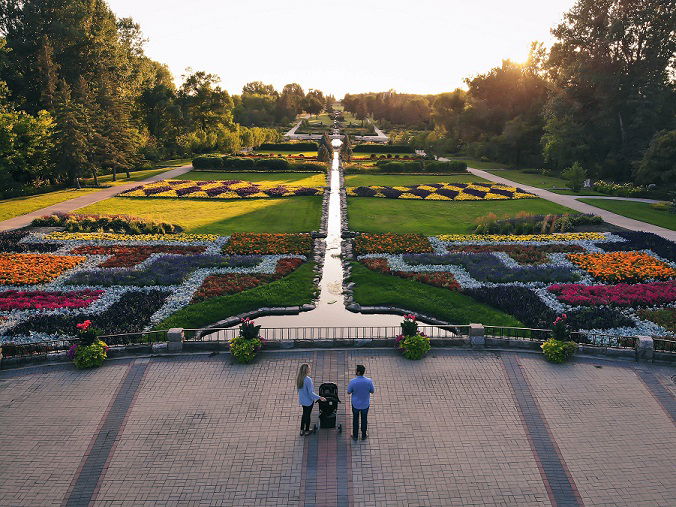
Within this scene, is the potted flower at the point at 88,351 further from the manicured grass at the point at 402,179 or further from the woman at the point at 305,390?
the manicured grass at the point at 402,179

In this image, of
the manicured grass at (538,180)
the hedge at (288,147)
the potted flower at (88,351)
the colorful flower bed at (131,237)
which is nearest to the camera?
the potted flower at (88,351)

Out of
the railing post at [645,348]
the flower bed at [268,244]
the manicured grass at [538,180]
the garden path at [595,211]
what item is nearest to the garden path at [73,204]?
the flower bed at [268,244]

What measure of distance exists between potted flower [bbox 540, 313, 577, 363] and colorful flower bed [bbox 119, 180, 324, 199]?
33.9m

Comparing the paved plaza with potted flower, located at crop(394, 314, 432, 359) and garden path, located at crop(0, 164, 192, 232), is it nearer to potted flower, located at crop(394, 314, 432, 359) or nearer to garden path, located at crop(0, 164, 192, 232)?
potted flower, located at crop(394, 314, 432, 359)

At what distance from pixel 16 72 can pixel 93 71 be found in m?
8.59

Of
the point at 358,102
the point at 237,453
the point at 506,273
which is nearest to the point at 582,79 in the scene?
the point at 506,273

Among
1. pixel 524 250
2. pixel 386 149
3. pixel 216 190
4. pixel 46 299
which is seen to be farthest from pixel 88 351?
pixel 386 149

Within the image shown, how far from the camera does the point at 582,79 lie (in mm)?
57969

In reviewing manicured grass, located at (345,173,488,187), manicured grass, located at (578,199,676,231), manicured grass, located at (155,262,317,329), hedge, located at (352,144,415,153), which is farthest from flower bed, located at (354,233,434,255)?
hedge, located at (352,144,415,153)

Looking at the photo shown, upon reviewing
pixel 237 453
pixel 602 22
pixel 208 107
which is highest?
pixel 602 22

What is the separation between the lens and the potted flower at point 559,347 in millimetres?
15906

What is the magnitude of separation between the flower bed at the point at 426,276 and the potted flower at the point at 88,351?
14.7 meters

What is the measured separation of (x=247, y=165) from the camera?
213 ft

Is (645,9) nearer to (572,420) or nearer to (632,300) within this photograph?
(632,300)
